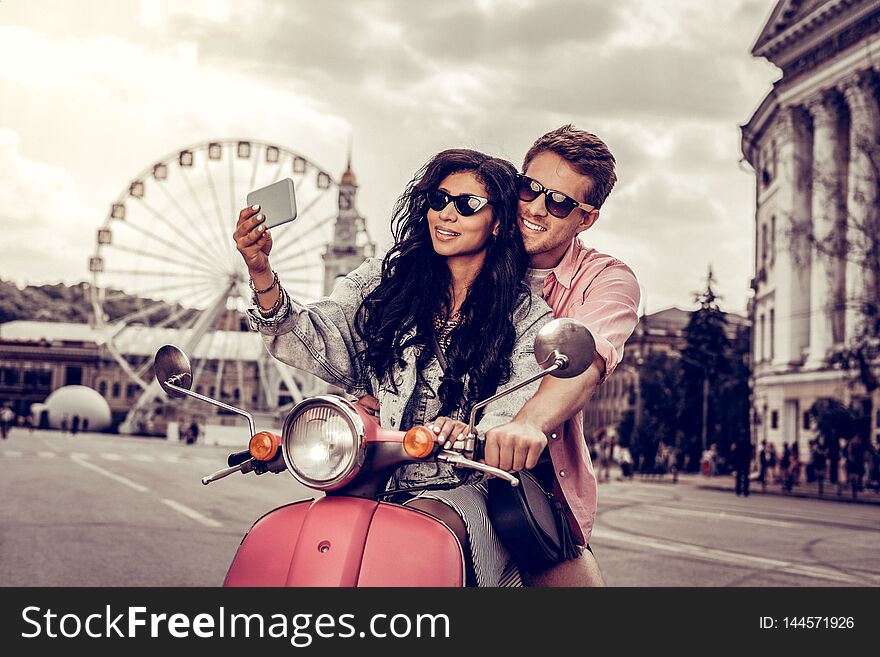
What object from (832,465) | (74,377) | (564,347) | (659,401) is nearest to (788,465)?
(832,465)

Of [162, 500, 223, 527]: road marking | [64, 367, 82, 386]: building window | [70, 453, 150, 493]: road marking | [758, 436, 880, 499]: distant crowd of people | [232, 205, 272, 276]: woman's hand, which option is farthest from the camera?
[64, 367, 82, 386]: building window

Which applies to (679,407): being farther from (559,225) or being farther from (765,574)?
(559,225)

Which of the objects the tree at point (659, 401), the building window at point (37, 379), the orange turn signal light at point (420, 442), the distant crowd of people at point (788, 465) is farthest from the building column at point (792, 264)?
the building window at point (37, 379)

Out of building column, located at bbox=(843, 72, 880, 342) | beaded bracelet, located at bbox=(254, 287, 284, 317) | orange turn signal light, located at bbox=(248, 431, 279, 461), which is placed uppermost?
building column, located at bbox=(843, 72, 880, 342)

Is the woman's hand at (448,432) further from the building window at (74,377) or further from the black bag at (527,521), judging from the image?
the building window at (74,377)

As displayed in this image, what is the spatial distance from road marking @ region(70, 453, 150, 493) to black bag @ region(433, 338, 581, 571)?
1664cm

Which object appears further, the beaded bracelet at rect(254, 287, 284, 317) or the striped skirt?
the beaded bracelet at rect(254, 287, 284, 317)

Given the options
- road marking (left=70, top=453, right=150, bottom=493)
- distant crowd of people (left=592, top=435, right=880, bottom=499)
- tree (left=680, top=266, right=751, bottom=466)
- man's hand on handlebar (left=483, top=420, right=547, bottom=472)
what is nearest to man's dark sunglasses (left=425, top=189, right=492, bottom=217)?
man's hand on handlebar (left=483, top=420, right=547, bottom=472)

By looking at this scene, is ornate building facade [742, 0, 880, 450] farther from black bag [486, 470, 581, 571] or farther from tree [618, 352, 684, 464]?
black bag [486, 470, 581, 571]

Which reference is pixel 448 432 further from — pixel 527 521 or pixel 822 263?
pixel 822 263

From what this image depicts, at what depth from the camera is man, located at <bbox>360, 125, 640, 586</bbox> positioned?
214 centimetres

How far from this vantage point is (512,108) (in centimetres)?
261

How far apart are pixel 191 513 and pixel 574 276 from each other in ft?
41.7

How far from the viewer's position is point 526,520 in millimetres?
2037
